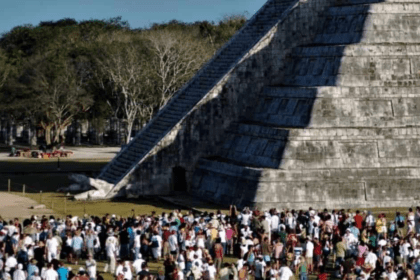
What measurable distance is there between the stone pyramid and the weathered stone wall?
6 centimetres

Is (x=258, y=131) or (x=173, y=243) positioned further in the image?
(x=258, y=131)

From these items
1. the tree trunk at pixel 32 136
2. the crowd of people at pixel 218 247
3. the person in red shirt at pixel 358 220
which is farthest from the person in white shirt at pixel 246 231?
the tree trunk at pixel 32 136

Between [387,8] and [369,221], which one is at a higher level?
[387,8]

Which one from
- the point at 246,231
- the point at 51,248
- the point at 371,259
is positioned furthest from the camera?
the point at 246,231

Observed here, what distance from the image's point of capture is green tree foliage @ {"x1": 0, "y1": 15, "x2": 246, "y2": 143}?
10081 centimetres

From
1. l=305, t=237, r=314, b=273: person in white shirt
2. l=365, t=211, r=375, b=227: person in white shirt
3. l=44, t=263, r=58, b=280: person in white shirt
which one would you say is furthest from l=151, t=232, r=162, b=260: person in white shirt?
l=365, t=211, r=375, b=227: person in white shirt

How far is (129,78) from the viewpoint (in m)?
101

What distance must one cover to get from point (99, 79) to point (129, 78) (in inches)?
173

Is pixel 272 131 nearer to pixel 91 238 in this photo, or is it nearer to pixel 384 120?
pixel 384 120

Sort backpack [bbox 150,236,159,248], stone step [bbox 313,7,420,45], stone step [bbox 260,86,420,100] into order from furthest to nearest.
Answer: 1. stone step [bbox 313,7,420,45]
2. stone step [bbox 260,86,420,100]
3. backpack [bbox 150,236,159,248]

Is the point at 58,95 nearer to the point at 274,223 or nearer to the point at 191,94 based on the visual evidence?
the point at 191,94

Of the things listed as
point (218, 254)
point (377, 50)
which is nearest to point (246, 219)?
point (218, 254)

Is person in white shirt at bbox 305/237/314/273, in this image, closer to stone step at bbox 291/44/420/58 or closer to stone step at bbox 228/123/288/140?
stone step at bbox 228/123/288/140

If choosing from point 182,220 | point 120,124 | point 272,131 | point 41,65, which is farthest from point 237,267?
point 120,124
